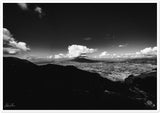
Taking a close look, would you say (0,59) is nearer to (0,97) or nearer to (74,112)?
(0,97)

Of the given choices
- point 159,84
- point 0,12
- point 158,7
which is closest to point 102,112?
point 159,84

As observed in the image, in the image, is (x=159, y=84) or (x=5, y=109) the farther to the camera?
(x=159, y=84)

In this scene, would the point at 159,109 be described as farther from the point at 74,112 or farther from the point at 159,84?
the point at 74,112

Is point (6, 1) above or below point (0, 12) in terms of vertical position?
above

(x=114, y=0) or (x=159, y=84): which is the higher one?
(x=114, y=0)

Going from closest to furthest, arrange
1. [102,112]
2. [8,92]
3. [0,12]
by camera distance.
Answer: [102,112], [0,12], [8,92]

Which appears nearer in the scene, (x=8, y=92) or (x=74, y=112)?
(x=74, y=112)

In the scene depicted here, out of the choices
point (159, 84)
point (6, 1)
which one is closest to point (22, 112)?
point (6, 1)

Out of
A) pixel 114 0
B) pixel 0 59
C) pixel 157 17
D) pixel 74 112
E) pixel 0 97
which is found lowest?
pixel 74 112

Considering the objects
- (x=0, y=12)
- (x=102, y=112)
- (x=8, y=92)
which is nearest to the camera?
(x=102, y=112)

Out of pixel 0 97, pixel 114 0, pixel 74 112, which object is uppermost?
pixel 114 0
